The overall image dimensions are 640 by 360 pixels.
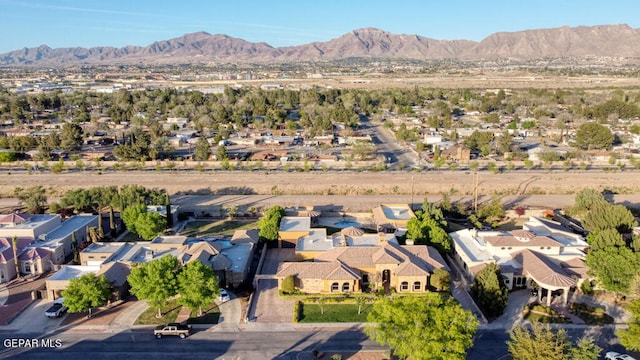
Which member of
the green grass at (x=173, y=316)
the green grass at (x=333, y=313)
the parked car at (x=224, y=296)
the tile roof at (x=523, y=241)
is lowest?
the green grass at (x=333, y=313)

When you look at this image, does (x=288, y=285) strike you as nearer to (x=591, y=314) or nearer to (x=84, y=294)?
(x=84, y=294)

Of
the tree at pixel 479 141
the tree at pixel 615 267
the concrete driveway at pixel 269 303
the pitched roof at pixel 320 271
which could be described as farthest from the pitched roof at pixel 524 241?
the tree at pixel 479 141

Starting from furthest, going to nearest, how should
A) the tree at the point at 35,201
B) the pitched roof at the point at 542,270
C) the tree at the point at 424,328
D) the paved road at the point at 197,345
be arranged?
the tree at the point at 35,201
the pitched roof at the point at 542,270
the paved road at the point at 197,345
the tree at the point at 424,328

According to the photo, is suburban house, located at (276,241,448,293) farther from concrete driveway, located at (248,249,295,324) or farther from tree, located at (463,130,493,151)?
tree, located at (463,130,493,151)

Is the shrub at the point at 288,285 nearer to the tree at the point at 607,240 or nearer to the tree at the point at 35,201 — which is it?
the tree at the point at 607,240

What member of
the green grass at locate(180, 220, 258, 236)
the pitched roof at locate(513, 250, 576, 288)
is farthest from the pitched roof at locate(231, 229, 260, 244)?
the pitched roof at locate(513, 250, 576, 288)

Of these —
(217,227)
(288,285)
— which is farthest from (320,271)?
(217,227)

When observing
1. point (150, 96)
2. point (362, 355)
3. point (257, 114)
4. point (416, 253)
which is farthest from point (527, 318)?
point (150, 96)

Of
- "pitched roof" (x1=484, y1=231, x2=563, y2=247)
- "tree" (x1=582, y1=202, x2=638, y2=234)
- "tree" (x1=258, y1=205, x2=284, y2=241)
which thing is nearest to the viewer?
"pitched roof" (x1=484, y1=231, x2=563, y2=247)
